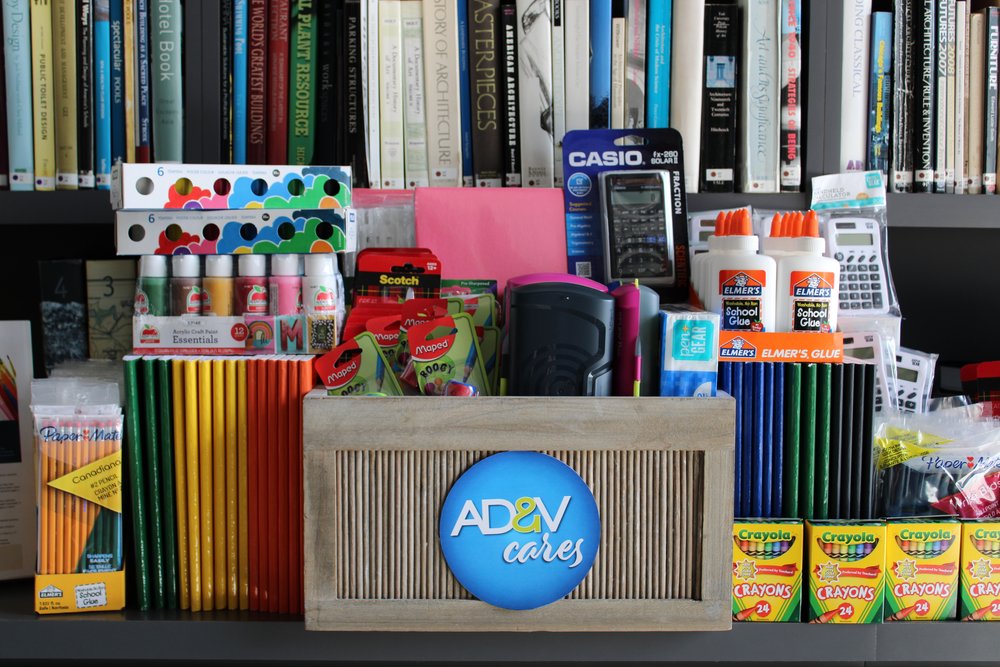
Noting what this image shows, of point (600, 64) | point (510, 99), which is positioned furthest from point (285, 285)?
point (600, 64)

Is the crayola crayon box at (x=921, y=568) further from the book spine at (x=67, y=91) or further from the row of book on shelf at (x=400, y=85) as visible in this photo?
the book spine at (x=67, y=91)

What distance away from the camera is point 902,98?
3.74 feet

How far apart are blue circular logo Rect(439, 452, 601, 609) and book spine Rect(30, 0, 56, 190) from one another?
0.71 meters

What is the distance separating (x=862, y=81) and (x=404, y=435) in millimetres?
772

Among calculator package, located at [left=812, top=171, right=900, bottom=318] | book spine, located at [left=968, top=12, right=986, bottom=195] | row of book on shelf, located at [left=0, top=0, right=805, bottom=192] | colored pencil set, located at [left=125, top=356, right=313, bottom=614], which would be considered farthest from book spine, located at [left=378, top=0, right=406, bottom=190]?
book spine, located at [left=968, top=12, right=986, bottom=195]

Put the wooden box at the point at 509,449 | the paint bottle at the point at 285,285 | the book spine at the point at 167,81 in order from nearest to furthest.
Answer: the wooden box at the point at 509,449
the paint bottle at the point at 285,285
the book spine at the point at 167,81

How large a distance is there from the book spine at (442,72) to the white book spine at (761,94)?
1.04ft

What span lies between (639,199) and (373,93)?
38 centimetres

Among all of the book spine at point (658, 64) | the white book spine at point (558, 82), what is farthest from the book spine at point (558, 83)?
the book spine at point (658, 64)

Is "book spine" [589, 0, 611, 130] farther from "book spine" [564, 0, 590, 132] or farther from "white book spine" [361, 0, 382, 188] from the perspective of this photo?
"white book spine" [361, 0, 382, 188]

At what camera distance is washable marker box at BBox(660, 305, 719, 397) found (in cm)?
90

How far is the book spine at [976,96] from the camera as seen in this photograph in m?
1.14

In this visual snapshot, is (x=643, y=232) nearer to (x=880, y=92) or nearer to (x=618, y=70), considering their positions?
(x=618, y=70)

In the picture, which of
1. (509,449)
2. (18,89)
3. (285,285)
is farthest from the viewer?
(18,89)
